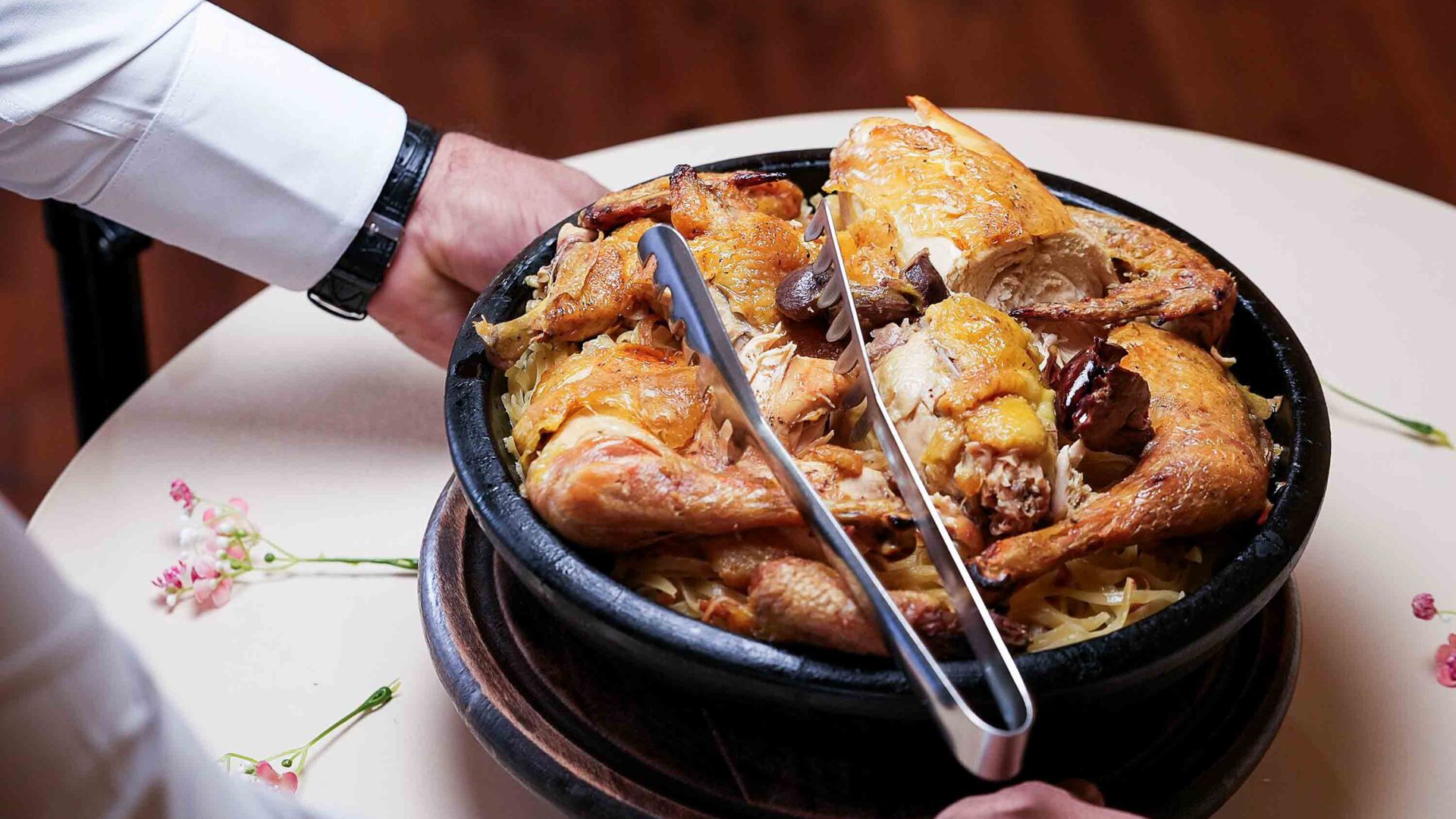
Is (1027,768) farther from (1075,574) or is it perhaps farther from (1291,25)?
(1291,25)

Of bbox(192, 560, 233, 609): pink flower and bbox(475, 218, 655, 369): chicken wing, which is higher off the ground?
bbox(475, 218, 655, 369): chicken wing

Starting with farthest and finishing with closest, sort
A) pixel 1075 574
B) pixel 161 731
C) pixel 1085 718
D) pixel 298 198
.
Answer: pixel 298 198
pixel 1075 574
pixel 1085 718
pixel 161 731

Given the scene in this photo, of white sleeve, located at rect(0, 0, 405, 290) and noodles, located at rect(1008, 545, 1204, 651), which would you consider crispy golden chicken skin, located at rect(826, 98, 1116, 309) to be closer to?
noodles, located at rect(1008, 545, 1204, 651)

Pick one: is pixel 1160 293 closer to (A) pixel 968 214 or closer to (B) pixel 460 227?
(A) pixel 968 214

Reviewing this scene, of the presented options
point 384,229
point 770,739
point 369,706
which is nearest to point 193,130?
point 384,229

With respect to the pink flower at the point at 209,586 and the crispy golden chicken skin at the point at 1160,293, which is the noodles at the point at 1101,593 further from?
the pink flower at the point at 209,586

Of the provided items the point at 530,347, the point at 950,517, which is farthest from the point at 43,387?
the point at 950,517

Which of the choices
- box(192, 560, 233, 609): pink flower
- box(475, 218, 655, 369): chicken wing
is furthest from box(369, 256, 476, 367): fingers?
box(475, 218, 655, 369): chicken wing
